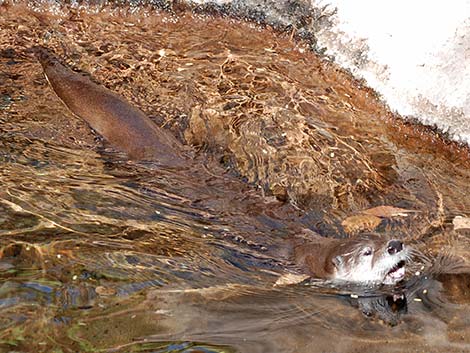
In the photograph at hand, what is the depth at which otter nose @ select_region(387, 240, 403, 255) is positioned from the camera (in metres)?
3.52

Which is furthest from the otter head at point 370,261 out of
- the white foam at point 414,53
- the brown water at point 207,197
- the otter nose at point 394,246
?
the white foam at point 414,53

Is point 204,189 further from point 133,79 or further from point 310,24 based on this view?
point 310,24

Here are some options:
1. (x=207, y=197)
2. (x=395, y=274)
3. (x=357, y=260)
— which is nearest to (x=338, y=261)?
(x=357, y=260)

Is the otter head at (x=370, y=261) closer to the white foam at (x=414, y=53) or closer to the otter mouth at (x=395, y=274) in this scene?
the otter mouth at (x=395, y=274)

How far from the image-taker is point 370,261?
363 cm

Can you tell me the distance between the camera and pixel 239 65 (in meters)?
4.99

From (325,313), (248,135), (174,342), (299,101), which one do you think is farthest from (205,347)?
(299,101)

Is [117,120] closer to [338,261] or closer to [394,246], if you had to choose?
[338,261]

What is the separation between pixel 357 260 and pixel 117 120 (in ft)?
5.01

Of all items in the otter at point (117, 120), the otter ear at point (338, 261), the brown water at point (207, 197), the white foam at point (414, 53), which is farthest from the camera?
the white foam at point (414, 53)

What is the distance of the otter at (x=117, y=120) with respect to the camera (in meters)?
4.18

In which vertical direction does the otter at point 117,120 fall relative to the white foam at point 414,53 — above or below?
below

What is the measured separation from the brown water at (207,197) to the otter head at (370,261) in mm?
112

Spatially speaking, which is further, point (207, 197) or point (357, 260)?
point (207, 197)
